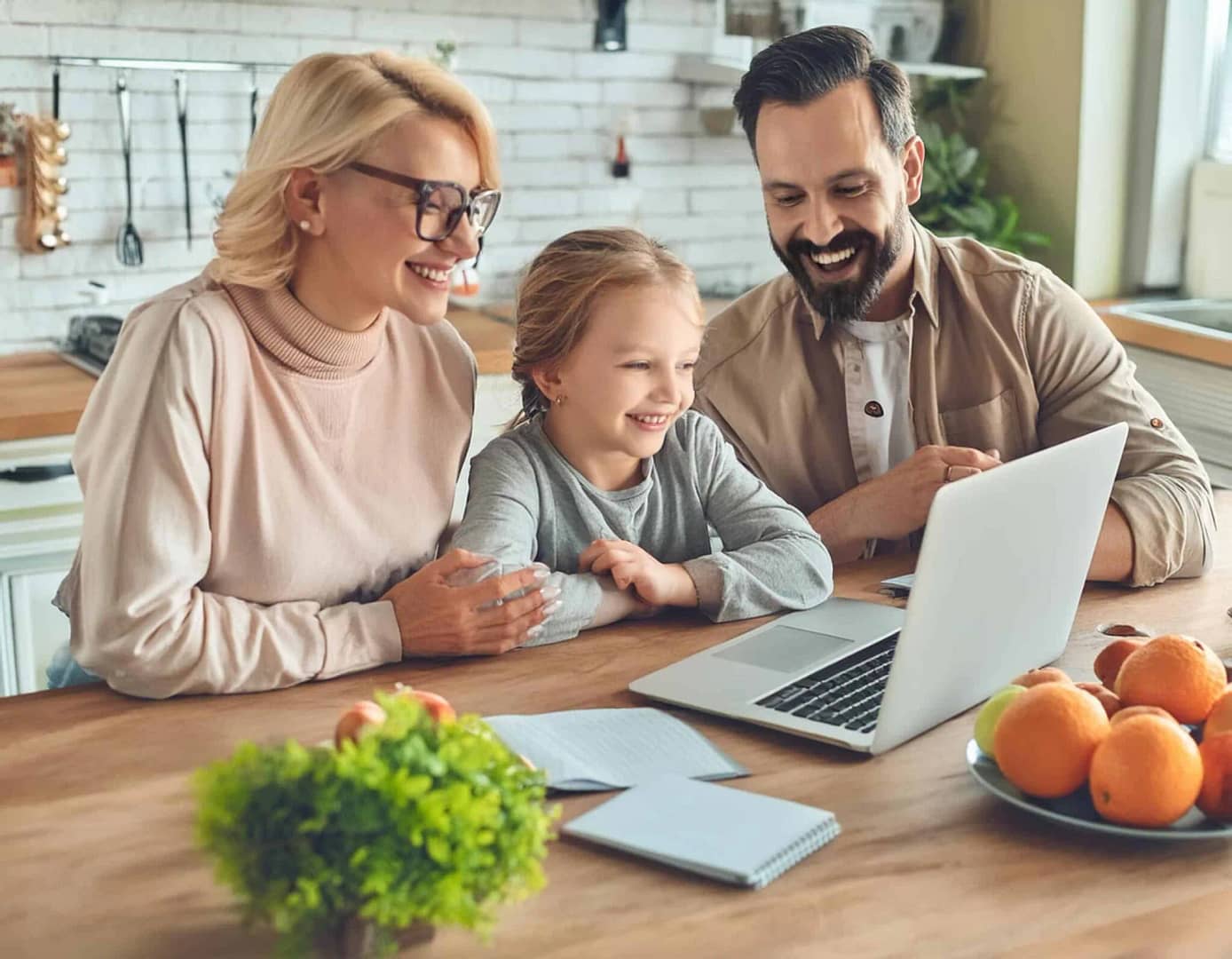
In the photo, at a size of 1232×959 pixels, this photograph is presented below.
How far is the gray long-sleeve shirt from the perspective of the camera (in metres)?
1.79

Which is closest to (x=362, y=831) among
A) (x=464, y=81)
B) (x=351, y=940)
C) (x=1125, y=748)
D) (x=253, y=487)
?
(x=351, y=940)

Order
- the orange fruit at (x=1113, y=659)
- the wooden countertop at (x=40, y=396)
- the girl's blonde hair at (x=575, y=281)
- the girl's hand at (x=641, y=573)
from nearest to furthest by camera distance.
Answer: the orange fruit at (x=1113, y=659)
the girl's hand at (x=641, y=573)
the girl's blonde hair at (x=575, y=281)
the wooden countertop at (x=40, y=396)

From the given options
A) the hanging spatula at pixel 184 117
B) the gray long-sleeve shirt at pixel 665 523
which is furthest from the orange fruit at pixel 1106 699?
the hanging spatula at pixel 184 117

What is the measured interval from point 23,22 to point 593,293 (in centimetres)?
208

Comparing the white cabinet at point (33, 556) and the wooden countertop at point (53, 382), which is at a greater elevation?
the wooden countertop at point (53, 382)

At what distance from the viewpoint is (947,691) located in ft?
4.75

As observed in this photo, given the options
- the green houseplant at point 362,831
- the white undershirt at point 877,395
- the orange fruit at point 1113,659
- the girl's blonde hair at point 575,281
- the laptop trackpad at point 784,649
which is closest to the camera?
the green houseplant at point 362,831

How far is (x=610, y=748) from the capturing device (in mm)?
1387

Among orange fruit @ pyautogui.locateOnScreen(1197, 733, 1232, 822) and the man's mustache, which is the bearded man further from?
orange fruit @ pyautogui.locateOnScreen(1197, 733, 1232, 822)

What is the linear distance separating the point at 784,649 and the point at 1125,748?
54cm

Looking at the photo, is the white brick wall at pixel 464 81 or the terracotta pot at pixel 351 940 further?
the white brick wall at pixel 464 81

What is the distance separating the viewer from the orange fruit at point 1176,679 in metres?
1.31

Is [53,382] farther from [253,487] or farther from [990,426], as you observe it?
[990,426]

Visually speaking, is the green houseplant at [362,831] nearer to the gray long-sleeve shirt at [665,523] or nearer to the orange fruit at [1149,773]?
the orange fruit at [1149,773]
